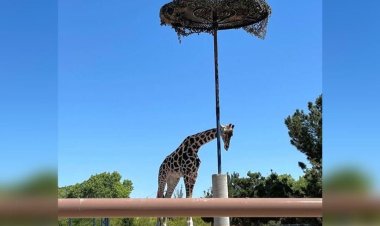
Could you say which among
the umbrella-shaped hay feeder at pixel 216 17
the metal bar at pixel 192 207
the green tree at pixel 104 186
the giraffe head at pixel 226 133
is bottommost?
the metal bar at pixel 192 207

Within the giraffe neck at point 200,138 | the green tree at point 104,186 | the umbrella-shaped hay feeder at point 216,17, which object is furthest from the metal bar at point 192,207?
the green tree at point 104,186

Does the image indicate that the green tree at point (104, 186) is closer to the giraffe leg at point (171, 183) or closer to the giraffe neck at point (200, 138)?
the giraffe leg at point (171, 183)

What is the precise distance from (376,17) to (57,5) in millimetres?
224

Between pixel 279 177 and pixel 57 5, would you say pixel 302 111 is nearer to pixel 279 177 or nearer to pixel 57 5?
pixel 279 177

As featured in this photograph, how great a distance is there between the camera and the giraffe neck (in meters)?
5.70

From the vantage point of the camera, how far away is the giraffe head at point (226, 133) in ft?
18.7

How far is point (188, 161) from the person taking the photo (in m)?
5.63

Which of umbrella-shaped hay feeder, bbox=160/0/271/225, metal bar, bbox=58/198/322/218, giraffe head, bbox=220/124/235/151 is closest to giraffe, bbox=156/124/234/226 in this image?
giraffe head, bbox=220/124/235/151

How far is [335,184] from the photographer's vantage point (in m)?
0.32

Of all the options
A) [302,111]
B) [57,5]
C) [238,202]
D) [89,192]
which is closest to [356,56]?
[57,5]

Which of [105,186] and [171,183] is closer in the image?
[171,183]

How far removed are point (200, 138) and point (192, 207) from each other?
4916 mm

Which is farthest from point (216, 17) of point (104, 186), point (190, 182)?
point (104, 186)

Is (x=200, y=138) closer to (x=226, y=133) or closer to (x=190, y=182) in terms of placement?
(x=226, y=133)
